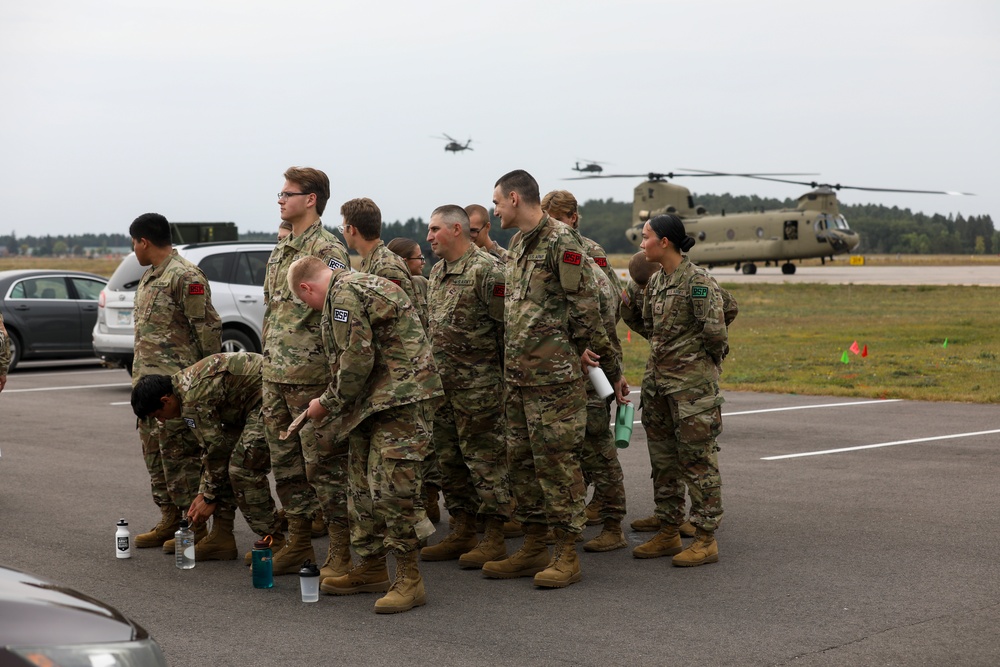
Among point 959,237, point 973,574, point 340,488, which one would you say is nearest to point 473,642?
point 340,488

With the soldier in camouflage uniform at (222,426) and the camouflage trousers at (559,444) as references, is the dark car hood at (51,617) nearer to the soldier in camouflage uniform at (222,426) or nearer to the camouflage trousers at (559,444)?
the soldier in camouflage uniform at (222,426)

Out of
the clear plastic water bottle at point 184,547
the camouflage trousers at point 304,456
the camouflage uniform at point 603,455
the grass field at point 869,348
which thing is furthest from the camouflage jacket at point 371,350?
the grass field at point 869,348

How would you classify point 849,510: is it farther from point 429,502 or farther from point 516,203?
point 516,203

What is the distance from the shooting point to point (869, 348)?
850 inches

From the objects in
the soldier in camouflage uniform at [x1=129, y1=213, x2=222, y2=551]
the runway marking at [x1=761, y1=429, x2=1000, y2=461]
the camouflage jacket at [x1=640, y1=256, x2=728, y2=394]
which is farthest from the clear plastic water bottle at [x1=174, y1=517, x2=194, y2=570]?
the runway marking at [x1=761, y1=429, x2=1000, y2=461]

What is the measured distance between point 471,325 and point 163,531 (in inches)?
95.0

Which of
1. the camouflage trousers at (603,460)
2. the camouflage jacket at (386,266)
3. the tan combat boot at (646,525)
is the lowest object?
the tan combat boot at (646,525)

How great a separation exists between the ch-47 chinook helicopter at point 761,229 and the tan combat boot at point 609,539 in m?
45.6

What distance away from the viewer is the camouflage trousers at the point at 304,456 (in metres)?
6.43

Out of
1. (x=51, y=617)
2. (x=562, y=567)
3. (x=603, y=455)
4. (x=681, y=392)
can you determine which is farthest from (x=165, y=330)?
(x=51, y=617)

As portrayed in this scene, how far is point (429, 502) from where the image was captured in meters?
8.12

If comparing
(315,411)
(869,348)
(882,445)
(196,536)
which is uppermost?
(315,411)

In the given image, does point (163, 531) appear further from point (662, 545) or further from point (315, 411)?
point (662, 545)

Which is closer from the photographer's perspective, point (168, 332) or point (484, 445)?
point (484, 445)
